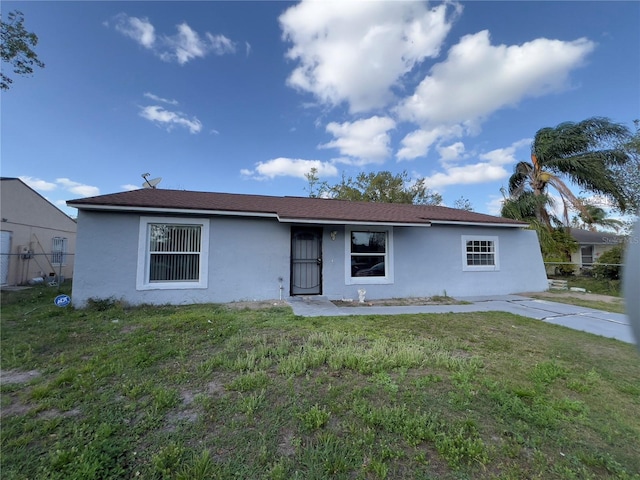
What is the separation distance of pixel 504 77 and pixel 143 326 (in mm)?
13772

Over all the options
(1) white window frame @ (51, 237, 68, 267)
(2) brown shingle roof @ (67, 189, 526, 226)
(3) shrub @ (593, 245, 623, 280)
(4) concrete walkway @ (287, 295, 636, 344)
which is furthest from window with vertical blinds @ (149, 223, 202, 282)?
(3) shrub @ (593, 245, 623, 280)

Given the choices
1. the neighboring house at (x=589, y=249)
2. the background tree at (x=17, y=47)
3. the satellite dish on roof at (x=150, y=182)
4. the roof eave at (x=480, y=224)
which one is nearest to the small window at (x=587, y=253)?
the neighboring house at (x=589, y=249)

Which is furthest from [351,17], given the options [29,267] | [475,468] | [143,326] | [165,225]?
[29,267]

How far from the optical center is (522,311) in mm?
7180

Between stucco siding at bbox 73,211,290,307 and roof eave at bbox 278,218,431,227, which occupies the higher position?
roof eave at bbox 278,218,431,227

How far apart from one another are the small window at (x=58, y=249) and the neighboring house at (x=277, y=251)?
10.3m

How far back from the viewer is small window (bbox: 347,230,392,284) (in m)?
8.67

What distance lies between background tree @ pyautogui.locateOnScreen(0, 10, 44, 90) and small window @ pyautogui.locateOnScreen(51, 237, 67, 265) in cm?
777

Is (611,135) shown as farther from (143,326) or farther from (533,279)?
(143,326)

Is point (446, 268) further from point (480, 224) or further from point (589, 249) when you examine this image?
point (589, 249)

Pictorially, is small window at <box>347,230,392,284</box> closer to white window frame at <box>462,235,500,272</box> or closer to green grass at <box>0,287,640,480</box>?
white window frame at <box>462,235,500,272</box>

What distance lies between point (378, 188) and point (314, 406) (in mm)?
23364

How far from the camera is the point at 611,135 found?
45.3 ft

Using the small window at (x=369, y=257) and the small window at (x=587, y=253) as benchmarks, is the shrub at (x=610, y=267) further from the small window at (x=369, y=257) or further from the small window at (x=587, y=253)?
the small window at (x=369, y=257)
